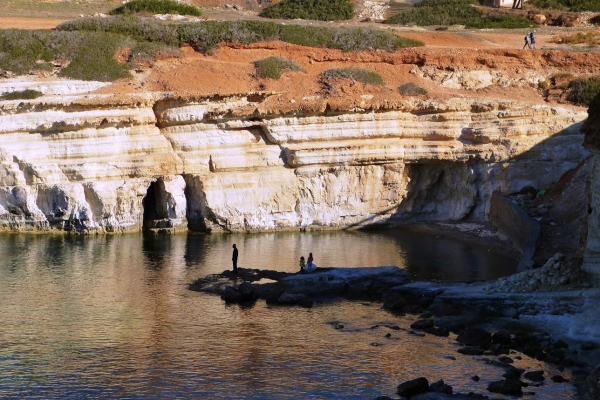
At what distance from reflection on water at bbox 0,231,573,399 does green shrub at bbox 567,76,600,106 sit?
1304 cm

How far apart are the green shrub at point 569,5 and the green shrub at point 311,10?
15634 millimetres

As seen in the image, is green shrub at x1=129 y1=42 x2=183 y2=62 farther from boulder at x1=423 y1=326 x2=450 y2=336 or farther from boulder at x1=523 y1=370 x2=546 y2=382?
boulder at x1=523 y1=370 x2=546 y2=382

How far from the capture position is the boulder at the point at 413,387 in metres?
20.3

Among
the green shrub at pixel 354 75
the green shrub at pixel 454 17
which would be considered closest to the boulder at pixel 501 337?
the green shrub at pixel 354 75

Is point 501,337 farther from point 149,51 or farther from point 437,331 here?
point 149,51

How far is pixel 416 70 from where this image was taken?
47938 mm

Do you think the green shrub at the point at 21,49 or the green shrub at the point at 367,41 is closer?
the green shrub at the point at 21,49

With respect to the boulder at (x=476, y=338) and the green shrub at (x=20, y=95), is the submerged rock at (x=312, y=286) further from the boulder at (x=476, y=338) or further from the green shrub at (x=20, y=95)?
the green shrub at (x=20, y=95)

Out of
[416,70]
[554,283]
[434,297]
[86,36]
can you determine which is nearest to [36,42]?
[86,36]

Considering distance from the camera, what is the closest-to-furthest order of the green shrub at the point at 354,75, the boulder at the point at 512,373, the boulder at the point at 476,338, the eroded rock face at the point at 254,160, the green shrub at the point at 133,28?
the boulder at the point at 512,373
the boulder at the point at 476,338
the eroded rock face at the point at 254,160
the green shrub at the point at 354,75
the green shrub at the point at 133,28

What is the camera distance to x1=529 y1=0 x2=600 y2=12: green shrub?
67.9m

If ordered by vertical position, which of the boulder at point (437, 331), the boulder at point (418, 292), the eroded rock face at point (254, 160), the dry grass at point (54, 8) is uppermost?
the dry grass at point (54, 8)

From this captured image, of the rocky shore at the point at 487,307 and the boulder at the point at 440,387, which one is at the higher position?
the rocky shore at the point at 487,307

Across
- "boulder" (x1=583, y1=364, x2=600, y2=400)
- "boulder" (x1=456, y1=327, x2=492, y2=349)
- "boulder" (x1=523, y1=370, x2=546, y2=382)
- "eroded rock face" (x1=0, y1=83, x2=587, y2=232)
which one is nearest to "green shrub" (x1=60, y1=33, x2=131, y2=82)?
"eroded rock face" (x1=0, y1=83, x2=587, y2=232)
